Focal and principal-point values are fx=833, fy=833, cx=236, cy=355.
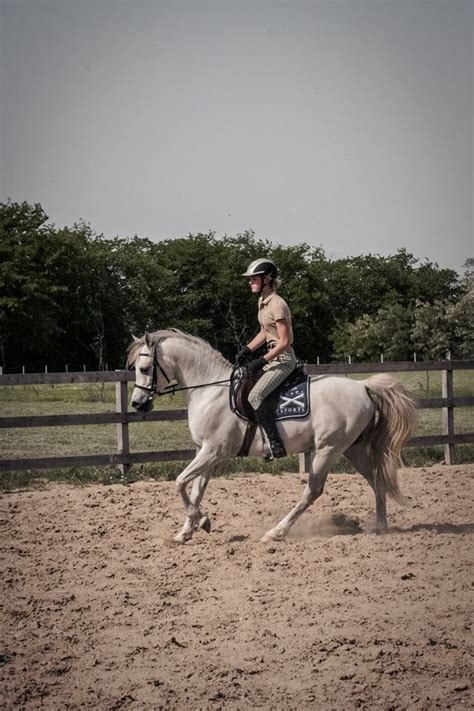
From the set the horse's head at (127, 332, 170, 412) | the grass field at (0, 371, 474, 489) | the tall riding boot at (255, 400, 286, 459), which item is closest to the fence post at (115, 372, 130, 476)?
the grass field at (0, 371, 474, 489)

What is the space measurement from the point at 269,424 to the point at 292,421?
0.22 metres

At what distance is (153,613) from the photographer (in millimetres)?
5328

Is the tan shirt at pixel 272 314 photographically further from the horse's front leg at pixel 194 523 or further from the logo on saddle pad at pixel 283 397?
the horse's front leg at pixel 194 523

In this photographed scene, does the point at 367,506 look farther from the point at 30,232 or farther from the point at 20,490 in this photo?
the point at 30,232

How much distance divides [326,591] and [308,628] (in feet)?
2.52

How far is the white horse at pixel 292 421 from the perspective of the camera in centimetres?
734

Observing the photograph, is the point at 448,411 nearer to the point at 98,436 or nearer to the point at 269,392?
the point at 269,392

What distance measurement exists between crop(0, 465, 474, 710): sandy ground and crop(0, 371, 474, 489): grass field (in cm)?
152

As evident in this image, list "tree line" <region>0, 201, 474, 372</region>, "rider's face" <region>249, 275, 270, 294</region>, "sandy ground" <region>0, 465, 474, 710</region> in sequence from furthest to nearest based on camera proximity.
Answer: "tree line" <region>0, 201, 474, 372</region>, "rider's face" <region>249, 275, 270, 294</region>, "sandy ground" <region>0, 465, 474, 710</region>

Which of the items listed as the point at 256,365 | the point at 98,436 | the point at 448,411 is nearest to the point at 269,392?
the point at 256,365

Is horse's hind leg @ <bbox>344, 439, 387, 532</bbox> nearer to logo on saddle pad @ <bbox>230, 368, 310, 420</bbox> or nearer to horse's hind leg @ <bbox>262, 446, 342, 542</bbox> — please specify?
horse's hind leg @ <bbox>262, 446, 342, 542</bbox>

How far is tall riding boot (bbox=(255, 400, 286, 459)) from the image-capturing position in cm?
727

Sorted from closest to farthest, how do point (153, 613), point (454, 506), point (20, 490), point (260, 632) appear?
point (260, 632), point (153, 613), point (454, 506), point (20, 490)

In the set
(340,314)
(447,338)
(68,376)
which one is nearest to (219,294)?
(340,314)
